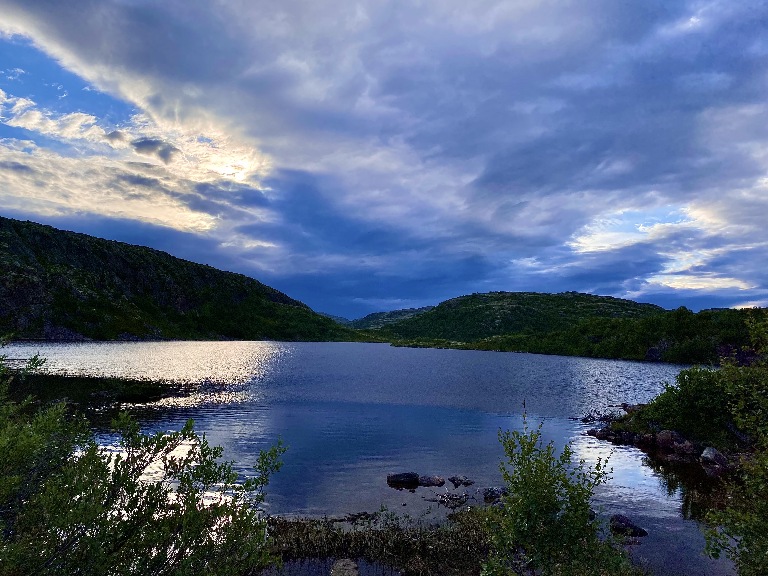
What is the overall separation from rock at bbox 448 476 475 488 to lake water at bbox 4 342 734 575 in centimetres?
105

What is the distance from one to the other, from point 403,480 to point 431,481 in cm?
273

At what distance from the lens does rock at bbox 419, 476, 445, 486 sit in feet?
129

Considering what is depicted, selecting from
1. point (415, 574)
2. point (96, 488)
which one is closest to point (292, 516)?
point (415, 574)

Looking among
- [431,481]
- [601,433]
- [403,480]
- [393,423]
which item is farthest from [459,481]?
[601,433]

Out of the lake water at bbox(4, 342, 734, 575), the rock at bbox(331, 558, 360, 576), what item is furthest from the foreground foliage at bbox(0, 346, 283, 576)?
the lake water at bbox(4, 342, 734, 575)

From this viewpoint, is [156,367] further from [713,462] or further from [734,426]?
[734,426]

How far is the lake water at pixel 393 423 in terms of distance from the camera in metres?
34.3

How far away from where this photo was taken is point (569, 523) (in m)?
15.6

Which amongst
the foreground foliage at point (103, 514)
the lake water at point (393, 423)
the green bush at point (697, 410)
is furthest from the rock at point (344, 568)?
the green bush at point (697, 410)

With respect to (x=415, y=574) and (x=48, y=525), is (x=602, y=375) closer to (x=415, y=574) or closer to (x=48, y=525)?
(x=415, y=574)

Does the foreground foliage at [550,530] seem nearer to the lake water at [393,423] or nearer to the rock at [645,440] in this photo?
the lake water at [393,423]

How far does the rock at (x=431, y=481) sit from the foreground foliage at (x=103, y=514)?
1145 inches

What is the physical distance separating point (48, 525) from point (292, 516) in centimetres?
2409

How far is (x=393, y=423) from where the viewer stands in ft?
220
